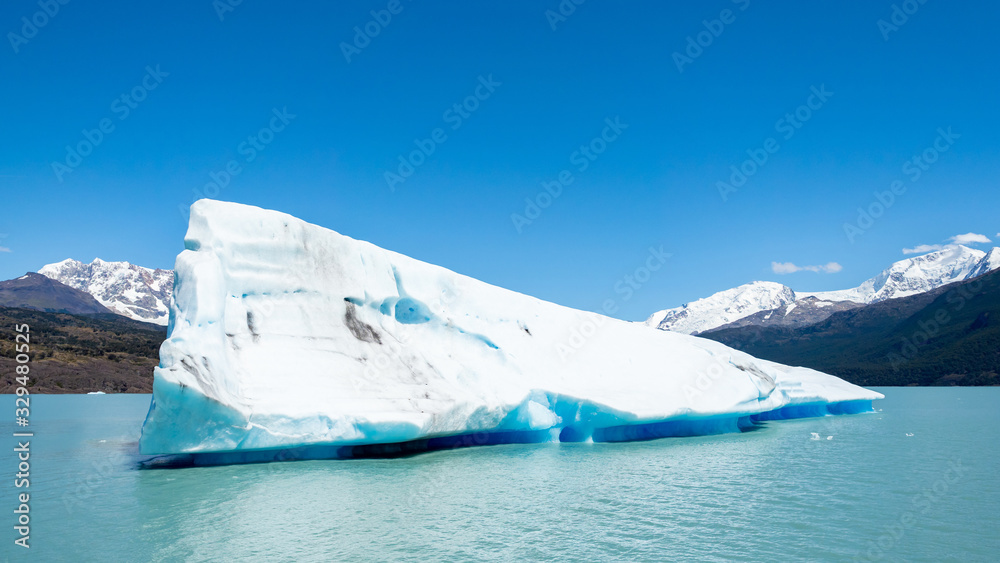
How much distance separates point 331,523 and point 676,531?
4.60 m

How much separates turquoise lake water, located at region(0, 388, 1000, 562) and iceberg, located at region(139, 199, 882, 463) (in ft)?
3.26

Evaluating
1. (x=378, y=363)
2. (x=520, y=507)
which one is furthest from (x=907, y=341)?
(x=520, y=507)

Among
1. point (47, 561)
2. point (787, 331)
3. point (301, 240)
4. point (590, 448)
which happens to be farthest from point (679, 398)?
point (787, 331)

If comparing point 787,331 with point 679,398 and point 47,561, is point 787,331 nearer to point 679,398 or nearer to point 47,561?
point 679,398

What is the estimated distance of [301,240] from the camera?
1579 cm

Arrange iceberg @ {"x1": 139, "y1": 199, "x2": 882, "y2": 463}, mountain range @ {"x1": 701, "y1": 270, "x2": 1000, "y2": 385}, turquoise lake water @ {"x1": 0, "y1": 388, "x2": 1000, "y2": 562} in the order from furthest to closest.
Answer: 1. mountain range @ {"x1": 701, "y1": 270, "x2": 1000, "y2": 385}
2. iceberg @ {"x1": 139, "y1": 199, "x2": 882, "y2": 463}
3. turquoise lake water @ {"x1": 0, "y1": 388, "x2": 1000, "y2": 562}

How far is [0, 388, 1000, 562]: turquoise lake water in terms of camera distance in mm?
7512

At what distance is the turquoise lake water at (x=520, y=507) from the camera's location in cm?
751

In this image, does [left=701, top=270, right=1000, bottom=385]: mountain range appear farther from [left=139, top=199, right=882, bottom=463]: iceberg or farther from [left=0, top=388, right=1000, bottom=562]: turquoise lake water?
[left=0, top=388, right=1000, bottom=562]: turquoise lake water

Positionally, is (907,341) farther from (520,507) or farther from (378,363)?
(520,507)

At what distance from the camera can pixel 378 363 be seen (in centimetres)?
1498

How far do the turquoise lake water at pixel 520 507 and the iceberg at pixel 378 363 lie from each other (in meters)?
0.99

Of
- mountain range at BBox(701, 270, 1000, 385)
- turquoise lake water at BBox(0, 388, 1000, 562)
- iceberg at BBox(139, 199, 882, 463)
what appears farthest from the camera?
mountain range at BBox(701, 270, 1000, 385)

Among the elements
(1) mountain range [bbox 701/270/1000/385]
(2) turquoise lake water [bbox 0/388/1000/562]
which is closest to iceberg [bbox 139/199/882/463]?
(2) turquoise lake water [bbox 0/388/1000/562]
